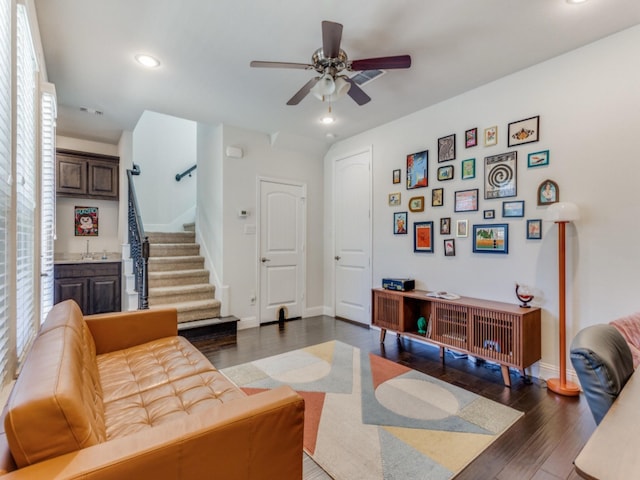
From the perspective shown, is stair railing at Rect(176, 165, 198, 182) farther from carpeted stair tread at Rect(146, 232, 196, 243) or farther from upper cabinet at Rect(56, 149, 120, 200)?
carpeted stair tread at Rect(146, 232, 196, 243)

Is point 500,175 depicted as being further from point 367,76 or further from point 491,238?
point 367,76

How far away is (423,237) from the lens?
12.8ft

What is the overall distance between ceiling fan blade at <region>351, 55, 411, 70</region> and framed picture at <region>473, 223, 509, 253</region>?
1.82 meters

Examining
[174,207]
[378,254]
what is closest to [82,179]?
[174,207]

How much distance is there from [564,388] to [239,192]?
13.6ft

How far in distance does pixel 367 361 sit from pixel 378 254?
63.4 inches

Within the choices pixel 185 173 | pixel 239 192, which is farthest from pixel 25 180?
pixel 185 173

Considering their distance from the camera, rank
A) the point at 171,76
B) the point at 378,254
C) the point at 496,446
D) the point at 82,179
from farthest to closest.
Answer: the point at 82,179 → the point at 378,254 → the point at 171,76 → the point at 496,446

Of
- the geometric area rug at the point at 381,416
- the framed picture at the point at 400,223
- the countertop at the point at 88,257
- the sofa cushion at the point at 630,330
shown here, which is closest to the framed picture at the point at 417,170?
the framed picture at the point at 400,223

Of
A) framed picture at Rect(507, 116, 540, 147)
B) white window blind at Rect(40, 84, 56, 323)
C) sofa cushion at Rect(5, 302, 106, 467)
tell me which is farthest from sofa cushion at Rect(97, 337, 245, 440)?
framed picture at Rect(507, 116, 540, 147)

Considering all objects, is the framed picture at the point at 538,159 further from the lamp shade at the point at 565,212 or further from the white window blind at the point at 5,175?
the white window blind at the point at 5,175

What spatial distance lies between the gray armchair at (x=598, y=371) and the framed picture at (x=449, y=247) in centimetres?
236

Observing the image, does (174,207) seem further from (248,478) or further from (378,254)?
(248,478)

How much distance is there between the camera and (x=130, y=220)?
4.49 metres
